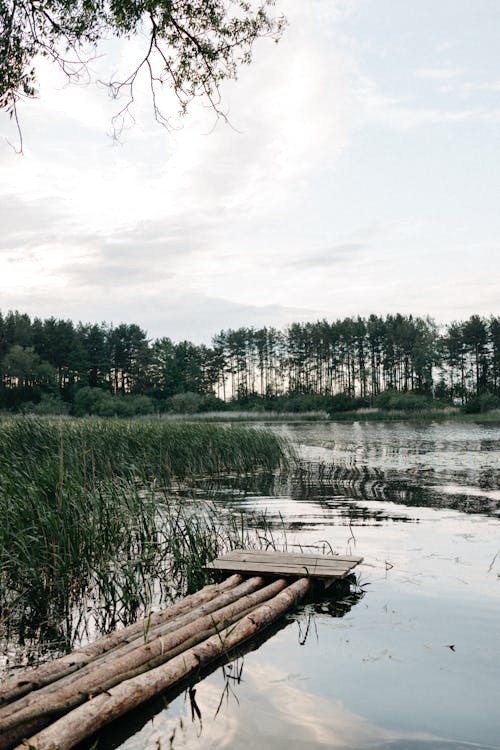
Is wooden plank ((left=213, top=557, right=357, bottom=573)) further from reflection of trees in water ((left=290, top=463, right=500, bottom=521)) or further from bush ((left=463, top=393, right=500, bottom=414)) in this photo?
bush ((left=463, top=393, right=500, bottom=414))

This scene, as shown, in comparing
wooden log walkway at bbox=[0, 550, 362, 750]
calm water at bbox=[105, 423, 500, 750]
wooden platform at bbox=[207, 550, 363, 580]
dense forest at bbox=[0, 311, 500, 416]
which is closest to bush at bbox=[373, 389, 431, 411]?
dense forest at bbox=[0, 311, 500, 416]

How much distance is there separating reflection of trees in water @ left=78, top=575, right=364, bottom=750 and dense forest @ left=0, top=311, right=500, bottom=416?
179 feet

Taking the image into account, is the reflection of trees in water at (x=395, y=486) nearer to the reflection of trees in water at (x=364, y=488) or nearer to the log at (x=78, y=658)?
the reflection of trees in water at (x=364, y=488)

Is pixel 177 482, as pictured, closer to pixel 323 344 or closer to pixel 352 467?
pixel 352 467

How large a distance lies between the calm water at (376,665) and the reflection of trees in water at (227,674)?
0.01 meters

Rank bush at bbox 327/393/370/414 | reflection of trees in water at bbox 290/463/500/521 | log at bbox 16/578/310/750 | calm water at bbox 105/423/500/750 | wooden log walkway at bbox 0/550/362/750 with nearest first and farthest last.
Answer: log at bbox 16/578/310/750 < wooden log walkway at bbox 0/550/362/750 < calm water at bbox 105/423/500/750 < reflection of trees in water at bbox 290/463/500/521 < bush at bbox 327/393/370/414

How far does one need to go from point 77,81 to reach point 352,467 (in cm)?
1261

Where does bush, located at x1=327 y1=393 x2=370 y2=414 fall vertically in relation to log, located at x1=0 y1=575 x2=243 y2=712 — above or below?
above

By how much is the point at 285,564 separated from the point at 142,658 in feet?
8.38

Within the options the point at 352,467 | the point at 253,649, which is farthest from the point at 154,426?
the point at 253,649

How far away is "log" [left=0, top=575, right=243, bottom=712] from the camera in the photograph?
331cm

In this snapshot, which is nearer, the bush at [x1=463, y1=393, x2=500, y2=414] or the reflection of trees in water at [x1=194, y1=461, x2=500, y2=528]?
the reflection of trees in water at [x1=194, y1=461, x2=500, y2=528]

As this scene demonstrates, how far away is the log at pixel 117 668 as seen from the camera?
9.92ft

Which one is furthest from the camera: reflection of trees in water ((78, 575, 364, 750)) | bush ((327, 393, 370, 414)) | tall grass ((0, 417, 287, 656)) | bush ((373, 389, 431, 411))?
bush ((327, 393, 370, 414))
